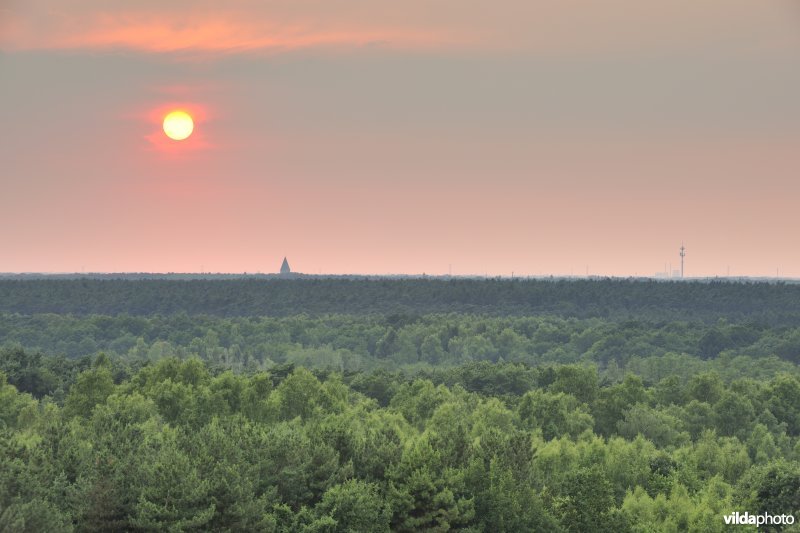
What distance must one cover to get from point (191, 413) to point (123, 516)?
52061mm

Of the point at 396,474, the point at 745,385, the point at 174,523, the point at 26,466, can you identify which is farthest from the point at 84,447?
the point at 745,385

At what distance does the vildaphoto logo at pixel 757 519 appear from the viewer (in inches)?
3529

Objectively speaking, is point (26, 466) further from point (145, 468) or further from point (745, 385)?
point (745, 385)

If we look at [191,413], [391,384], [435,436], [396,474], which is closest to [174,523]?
[396,474]

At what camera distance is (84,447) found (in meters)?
89.6

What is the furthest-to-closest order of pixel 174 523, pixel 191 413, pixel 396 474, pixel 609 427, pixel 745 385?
pixel 745 385, pixel 609 427, pixel 191 413, pixel 396 474, pixel 174 523

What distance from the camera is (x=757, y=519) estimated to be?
307ft

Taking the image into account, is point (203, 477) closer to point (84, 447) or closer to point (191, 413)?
point (84, 447)

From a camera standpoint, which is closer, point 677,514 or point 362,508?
point 362,508

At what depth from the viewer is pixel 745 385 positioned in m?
184

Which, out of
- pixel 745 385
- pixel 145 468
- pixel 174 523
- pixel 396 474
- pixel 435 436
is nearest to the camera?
pixel 174 523

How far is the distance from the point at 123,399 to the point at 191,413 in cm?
834

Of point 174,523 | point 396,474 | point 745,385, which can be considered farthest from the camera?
point 745,385

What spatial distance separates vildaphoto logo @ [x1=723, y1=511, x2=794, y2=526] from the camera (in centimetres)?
8962
